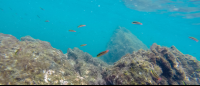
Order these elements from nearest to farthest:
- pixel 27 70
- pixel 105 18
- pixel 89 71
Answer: pixel 27 70 < pixel 89 71 < pixel 105 18

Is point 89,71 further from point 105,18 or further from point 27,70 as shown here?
point 105,18

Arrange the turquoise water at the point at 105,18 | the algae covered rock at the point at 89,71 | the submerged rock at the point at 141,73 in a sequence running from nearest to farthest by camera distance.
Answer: the submerged rock at the point at 141,73 < the algae covered rock at the point at 89,71 < the turquoise water at the point at 105,18

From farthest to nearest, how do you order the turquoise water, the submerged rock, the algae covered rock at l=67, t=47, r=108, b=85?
1. the turquoise water
2. the algae covered rock at l=67, t=47, r=108, b=85
3. the submerged rock

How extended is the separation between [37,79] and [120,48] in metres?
16.4

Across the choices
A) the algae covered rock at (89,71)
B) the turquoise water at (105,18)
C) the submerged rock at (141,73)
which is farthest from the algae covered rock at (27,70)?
the turquoise water at (105,18)

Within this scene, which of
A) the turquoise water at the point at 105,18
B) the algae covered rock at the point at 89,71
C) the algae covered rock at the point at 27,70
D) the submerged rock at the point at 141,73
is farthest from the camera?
the turquoise water at the point at 105,18

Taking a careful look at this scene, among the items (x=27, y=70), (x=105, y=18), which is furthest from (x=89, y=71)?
(x=105, y=18)

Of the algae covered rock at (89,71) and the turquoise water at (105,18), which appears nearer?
the algae covered rock at (89,71)

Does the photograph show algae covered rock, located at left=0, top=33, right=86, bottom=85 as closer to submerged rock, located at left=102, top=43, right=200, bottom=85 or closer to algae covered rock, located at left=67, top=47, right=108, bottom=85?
algae covered rock, located at left=67, top=47, right=108, bottom=85

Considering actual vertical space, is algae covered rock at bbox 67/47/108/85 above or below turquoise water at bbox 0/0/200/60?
below

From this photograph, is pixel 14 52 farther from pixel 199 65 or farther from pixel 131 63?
pixel 199 65

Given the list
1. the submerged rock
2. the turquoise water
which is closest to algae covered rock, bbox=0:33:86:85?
the submerged rock

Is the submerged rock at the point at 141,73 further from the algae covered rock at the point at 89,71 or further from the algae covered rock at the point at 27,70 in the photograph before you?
the algae covered rock at the point at 27,70

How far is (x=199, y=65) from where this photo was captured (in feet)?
20.0
